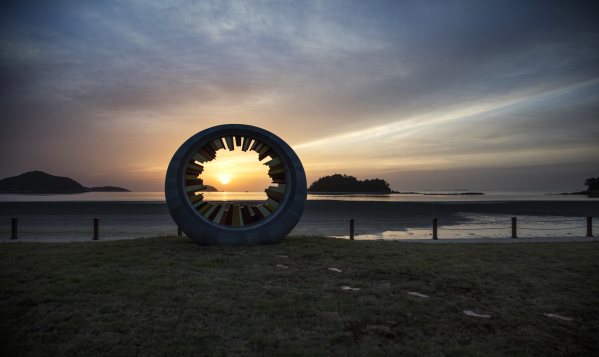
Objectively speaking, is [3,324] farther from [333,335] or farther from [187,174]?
[187,174]

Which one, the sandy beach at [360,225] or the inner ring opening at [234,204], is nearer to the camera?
the inner ring opening at [234,204]

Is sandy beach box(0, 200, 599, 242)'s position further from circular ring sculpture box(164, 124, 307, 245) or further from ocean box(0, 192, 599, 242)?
circular ring sculpture box(164, 124, 307, 245)

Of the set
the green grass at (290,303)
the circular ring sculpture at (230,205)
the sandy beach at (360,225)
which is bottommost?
the sandy beach at (360,225)

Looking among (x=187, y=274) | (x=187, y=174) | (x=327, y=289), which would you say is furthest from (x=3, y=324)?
(x=187, y=174)

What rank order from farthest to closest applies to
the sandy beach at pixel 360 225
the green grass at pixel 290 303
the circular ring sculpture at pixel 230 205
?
1. the sandy beach at pixel 360 225
2. the circular ring sculpture at pixel 230 205
3. the green grass at pixel 290 303

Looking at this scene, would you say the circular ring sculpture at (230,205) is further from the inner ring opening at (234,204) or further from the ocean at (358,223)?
the ocean at (358,223)

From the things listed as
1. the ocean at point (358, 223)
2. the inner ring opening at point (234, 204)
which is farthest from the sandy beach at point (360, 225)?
the inner ring opening at point (234, 204)

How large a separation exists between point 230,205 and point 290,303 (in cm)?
608

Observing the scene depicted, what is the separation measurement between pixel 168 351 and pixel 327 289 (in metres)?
3.12

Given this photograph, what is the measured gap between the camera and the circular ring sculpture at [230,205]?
33.2ft

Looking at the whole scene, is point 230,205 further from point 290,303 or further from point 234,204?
point 290,303

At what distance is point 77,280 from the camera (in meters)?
6.53

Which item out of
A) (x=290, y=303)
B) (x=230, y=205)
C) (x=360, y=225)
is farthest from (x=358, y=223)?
(x=290, y=303)

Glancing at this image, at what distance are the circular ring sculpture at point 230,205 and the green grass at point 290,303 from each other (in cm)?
94
